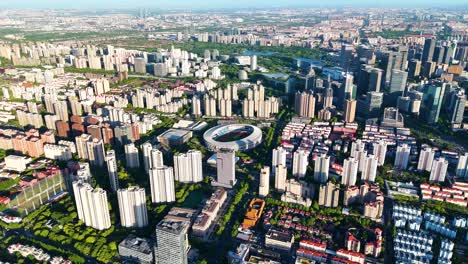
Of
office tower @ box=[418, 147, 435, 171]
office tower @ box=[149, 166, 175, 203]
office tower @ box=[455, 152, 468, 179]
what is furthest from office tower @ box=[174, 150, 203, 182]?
office tower @ box=[455, 152, 468, 179]

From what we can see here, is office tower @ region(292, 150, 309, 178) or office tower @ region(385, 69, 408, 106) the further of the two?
office tower @ region(385, 69, 408, 106)

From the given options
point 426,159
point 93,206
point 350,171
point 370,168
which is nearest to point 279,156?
point 350,171

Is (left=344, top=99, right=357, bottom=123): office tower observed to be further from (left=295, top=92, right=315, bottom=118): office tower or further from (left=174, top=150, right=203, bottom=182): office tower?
(left=174, top=150, right=203, bottom=182): office tower

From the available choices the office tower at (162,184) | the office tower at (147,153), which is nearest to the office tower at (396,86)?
the office tower at (147,153)

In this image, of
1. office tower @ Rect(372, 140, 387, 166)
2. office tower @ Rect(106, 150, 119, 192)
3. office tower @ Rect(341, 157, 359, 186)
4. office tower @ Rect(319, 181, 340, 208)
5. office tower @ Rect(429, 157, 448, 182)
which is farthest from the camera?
office tower @ Rect(372, 140, 387, 166)

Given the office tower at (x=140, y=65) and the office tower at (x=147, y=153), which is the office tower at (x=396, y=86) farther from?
the office tower at (x=140, y=65)

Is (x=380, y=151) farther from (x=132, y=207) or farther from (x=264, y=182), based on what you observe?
(x=132, y=207)

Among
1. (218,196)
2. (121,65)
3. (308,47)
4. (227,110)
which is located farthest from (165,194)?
(308,47)
